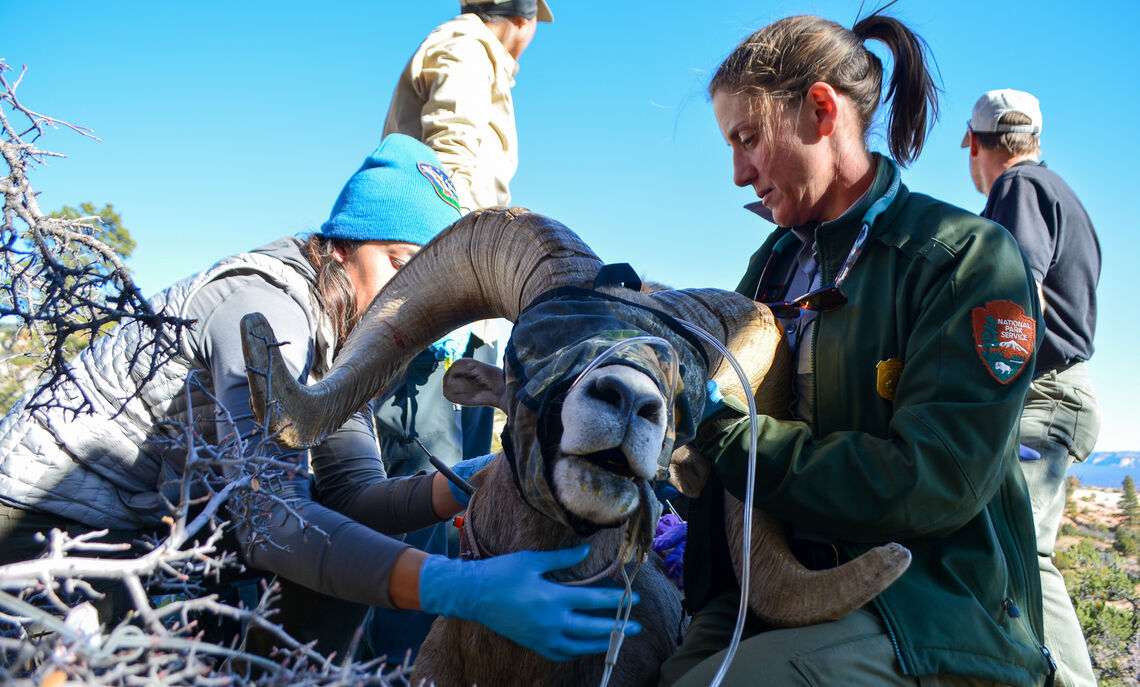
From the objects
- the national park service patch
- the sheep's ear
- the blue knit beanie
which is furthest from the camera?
the blue knit beanie

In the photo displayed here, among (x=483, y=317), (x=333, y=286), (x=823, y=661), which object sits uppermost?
(x=333, y=286)

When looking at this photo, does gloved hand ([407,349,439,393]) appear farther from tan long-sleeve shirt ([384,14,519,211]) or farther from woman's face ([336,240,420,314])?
tan long-sleeve shirt ([384,14,519,211])

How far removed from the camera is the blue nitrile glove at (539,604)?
211 centimetres

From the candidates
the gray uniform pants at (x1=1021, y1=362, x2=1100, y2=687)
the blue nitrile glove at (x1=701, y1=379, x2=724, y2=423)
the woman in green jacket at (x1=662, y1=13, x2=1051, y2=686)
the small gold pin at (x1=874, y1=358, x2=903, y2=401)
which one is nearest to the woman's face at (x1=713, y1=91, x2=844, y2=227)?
the woman in green jacket at (x1=662, y1=13, x2=1051, y2=686)

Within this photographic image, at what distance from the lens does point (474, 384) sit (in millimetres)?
2537

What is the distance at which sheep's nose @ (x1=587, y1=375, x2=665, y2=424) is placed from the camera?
5.33 ft

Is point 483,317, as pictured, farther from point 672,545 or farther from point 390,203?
point 672,545

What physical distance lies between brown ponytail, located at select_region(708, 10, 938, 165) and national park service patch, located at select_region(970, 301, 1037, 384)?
955 millimetres

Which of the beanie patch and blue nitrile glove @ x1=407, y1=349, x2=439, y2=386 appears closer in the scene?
the beanie patch

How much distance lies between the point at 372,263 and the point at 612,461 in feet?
7.46

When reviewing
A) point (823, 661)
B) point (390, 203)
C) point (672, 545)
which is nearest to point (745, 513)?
point (823, 661)

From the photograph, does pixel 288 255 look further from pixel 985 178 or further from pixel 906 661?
pixel 985 178

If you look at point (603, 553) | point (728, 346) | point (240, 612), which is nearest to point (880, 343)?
point (728, 346)

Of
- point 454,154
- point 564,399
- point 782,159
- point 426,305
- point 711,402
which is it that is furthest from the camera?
point 454,154
